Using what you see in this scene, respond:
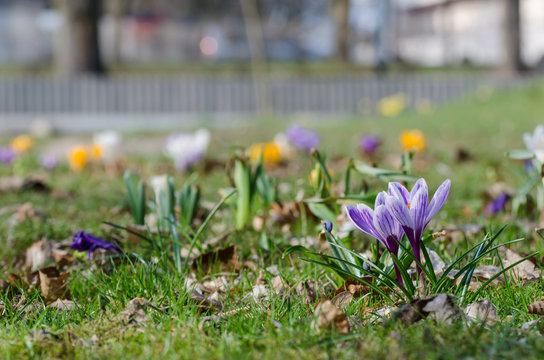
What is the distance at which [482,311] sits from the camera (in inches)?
62.5

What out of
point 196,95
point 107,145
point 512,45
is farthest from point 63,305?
point 512,45

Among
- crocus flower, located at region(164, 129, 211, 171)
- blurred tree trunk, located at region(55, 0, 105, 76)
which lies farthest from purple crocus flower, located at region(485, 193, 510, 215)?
blurred tree trunk, located at region(55, 0, 105, 76)

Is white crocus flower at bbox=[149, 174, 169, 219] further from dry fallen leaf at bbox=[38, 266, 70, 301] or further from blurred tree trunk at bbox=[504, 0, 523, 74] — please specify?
blurred tree trunk at bbox=[504, 0, 523, 74]

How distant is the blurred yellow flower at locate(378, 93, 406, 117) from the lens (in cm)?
1249

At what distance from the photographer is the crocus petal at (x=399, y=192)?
4.94 ft

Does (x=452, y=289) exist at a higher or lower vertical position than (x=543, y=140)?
lower

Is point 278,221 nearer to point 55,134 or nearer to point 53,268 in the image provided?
point 53,268

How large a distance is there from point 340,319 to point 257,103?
45.6ft

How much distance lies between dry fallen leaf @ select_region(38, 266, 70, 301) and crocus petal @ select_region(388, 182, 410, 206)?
1072 millimetres

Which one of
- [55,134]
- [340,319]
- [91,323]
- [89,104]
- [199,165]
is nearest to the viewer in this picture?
[340,319]

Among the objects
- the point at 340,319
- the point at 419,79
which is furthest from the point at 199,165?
the point at 419,79

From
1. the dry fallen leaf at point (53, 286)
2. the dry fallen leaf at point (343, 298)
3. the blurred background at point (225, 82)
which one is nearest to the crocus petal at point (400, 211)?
the dry fallen leaf at point (343, 298)

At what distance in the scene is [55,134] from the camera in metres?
10.3

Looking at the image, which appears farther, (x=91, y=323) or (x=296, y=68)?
(x=296, y=68)
